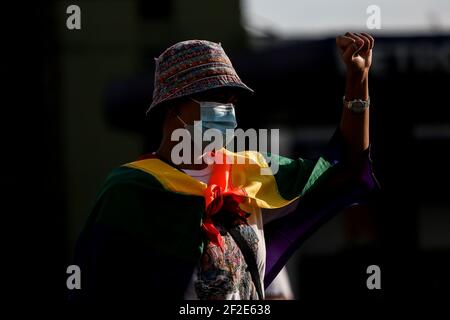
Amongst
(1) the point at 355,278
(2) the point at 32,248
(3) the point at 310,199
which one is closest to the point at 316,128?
(1) the point at 355,278

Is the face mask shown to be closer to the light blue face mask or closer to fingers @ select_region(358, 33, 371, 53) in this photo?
the light blue face mask

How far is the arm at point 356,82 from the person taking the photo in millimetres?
4105

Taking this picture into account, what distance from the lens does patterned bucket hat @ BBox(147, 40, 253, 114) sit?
410 centimetres

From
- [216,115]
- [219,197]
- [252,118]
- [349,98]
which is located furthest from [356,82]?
[252,118]

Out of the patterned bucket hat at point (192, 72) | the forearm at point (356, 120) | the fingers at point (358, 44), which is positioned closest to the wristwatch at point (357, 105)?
the forearm at point (356, 120)

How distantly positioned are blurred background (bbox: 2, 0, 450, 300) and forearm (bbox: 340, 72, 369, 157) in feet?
10.3

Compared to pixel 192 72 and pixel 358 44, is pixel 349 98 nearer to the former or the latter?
pixel 358 44

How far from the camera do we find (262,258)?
421cm

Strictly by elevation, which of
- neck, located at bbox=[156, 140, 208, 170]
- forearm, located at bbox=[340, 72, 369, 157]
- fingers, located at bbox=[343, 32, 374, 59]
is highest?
fingers, located at bbox=[343, 32, 374, 59]

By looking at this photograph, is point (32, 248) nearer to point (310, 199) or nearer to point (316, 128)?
point (316, 128)

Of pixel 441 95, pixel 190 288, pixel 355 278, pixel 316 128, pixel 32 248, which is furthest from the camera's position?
pixel 316 128

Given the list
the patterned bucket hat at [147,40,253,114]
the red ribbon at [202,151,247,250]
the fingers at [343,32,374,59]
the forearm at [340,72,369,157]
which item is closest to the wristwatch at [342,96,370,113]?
the forearm at [340,72,369,157]

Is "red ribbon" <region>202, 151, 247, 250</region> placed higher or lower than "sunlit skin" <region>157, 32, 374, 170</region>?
lower
